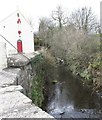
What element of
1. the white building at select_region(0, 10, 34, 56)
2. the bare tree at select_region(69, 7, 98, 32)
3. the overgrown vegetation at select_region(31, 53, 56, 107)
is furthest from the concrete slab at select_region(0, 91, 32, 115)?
the bare tree at select_region(69, 7, 98, 32)

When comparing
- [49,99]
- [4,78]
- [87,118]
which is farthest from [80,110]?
[4,78]

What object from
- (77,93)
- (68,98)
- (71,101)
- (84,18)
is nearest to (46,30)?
(84,18)

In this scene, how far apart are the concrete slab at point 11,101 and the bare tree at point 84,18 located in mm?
31078

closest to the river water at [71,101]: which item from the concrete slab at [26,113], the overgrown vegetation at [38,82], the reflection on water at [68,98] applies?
the reflection on water at [68,98]

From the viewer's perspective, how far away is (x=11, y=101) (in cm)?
351

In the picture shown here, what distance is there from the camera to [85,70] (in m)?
22.0

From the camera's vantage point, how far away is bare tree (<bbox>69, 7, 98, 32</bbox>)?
3462cm

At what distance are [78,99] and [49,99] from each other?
2023 millimetres

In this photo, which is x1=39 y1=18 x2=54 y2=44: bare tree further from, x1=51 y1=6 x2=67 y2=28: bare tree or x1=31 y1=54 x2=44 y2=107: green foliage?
x1=31 y1=54 x2=44 y2=107: green foliage

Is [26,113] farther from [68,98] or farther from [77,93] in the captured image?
[77,93]

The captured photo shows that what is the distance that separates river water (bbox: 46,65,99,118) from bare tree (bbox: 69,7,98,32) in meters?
16.3

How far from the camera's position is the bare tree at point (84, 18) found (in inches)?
1363

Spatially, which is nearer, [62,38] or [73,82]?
[73,82]

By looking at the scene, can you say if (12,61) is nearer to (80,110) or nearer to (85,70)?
(80,110)
